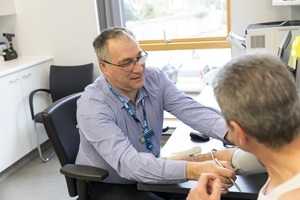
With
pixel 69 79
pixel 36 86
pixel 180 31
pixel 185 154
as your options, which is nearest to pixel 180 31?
pixel 180 31

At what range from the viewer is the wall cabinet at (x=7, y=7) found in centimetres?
372

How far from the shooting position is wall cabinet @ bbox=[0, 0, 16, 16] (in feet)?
12.2

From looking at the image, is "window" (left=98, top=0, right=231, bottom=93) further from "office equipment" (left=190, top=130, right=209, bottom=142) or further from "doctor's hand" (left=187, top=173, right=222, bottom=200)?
"doctor's hand" (left=187, top=173, right=222, bottom=200)

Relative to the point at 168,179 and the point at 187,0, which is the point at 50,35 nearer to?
the point at 187,0

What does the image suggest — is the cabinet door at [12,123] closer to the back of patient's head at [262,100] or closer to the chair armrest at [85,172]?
the chair armrest at [85,172]

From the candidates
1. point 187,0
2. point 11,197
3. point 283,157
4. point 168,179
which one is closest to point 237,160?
point 168,179

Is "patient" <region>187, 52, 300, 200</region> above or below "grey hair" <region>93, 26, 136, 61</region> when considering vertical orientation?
below

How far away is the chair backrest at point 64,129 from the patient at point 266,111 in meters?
1.00

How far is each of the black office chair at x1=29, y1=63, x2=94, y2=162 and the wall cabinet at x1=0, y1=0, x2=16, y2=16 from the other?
751mm

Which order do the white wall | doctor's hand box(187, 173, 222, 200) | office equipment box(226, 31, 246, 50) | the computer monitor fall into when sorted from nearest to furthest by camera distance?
doctor's hand box(187, 173, 222, 200)
the computer monitor
office equipment box(226, 31, 246, 50)
the white wall

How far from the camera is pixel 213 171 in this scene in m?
1.28

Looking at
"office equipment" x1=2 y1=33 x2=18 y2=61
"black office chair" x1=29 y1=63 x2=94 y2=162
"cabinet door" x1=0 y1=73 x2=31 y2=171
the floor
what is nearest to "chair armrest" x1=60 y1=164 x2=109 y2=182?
the floor

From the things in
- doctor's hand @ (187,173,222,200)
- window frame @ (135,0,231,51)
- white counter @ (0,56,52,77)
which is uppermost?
window frame @ (135,0,231,51)

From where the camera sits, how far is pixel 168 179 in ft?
4.44
